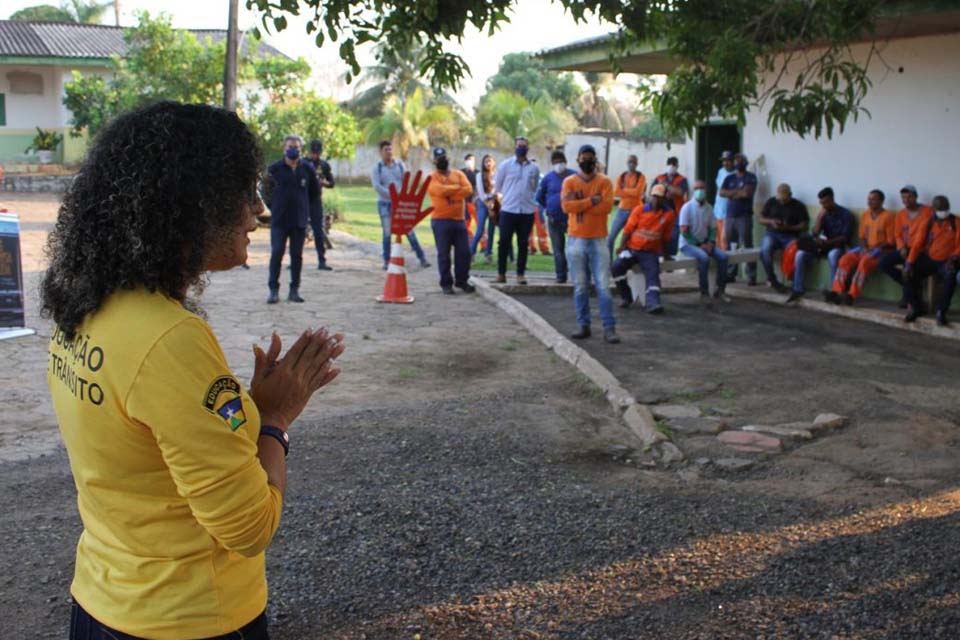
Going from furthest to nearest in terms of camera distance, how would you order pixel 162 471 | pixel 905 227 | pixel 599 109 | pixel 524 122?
pixel 599 109 → pixel 524 122 → pixel 905 227 → pixel 162 471

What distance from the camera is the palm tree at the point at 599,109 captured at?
49.8 m

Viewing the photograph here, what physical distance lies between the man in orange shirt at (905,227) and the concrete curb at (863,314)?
0.51 m

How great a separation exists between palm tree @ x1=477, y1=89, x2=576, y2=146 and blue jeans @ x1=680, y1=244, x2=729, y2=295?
25483 mm

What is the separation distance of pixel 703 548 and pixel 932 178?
8.84 meters

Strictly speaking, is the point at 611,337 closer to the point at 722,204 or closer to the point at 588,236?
the point at 588,236

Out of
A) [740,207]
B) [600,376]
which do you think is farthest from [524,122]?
[600,376]

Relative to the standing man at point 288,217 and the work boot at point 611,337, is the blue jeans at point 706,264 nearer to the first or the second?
the work boot at point 611,337

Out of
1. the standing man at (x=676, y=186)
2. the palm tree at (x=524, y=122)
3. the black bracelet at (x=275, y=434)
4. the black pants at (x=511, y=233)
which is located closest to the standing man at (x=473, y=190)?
the standing man at (x=676, y=186)

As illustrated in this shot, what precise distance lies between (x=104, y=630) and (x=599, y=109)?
4984 centimetres

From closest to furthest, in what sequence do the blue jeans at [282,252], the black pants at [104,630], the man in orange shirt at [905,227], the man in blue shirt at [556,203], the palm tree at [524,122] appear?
the black pants at [104,630] < the man in orange shirt at [905,227] < the blue jeans at [282,252] < the man in blue shirt at [556,203] < the palm tree at [524,122]

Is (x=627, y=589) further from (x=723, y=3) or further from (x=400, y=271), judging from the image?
(x=400, y=271)

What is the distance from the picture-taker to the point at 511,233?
13.9 m

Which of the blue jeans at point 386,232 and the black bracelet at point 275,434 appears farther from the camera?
the blue jeans at point 386,232

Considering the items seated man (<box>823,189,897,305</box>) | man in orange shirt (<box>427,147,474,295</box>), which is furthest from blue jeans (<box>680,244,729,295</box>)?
man in orange shirt (<box>427,147,474,295</box>)
